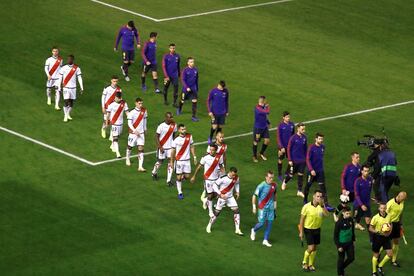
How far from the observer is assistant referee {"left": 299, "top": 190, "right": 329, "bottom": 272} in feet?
148

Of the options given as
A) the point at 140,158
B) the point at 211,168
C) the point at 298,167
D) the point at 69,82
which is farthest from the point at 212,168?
the point at 69,82

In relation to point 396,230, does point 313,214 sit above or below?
above

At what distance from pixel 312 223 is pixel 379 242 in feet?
7.22

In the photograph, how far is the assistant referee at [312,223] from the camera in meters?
45.2

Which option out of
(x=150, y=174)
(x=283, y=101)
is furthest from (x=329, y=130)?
(x=150, y=174)

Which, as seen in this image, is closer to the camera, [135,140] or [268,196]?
[268,196]

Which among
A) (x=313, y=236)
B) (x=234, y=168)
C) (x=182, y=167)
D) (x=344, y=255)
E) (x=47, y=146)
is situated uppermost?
(x=234, y=168)

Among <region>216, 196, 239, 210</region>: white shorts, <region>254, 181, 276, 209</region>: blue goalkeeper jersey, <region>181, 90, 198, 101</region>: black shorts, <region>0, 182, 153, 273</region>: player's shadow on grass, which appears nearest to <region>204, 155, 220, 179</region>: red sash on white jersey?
<region>216, 196, 239, 210</region>: white shorts

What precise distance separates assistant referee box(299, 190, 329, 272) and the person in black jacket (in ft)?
2.83

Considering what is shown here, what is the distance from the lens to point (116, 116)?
54562 millimetres

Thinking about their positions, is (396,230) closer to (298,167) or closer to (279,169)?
(298,167)

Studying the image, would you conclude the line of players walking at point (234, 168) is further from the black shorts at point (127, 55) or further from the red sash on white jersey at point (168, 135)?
the black shorts at point (127, 55)

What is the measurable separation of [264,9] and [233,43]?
6.32 metres

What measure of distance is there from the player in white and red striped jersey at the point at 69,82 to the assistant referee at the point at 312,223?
15.9 metres
